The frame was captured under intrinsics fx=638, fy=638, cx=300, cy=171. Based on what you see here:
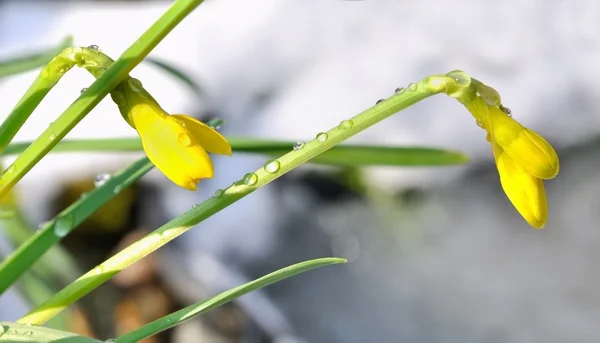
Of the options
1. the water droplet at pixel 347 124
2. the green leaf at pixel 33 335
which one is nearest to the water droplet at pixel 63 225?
the green leaf at pixel 33 335

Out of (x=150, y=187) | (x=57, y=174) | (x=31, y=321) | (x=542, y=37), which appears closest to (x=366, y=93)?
(x=542, y=37)

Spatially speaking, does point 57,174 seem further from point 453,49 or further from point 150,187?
point 453,49

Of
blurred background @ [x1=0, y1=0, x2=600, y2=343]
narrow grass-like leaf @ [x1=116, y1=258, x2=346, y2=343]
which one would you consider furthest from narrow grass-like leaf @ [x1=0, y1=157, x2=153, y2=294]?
blurred background @ [x1=0, y1=0, x2=600, y2=343]

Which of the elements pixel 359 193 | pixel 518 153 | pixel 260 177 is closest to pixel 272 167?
pixel 260 177

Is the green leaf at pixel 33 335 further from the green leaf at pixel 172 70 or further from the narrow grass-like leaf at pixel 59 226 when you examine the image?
the green leaf at pixel 172 70

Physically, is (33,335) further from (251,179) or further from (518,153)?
(518,153)

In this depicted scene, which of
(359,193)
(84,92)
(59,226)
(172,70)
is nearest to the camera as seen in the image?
(84,92)
